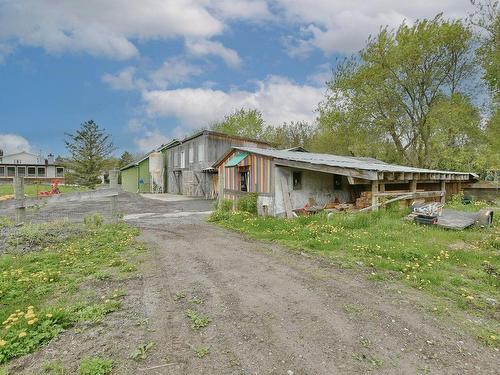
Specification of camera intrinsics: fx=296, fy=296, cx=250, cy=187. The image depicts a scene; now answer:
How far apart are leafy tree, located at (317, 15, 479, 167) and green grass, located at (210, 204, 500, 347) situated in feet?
47.6

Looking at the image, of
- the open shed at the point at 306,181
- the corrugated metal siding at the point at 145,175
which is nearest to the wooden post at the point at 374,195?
the open shed at the point at 306,181

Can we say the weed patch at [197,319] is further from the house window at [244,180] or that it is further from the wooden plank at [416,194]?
the house window at [244,180]

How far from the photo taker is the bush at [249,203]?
40.4 ft

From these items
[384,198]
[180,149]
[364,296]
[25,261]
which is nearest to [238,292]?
[364,296]

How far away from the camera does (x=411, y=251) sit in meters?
6.10

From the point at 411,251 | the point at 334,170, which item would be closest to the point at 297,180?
the point at 334,170

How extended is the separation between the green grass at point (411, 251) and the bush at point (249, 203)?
5.60 ft

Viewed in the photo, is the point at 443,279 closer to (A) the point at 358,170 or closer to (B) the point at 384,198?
(A) the point at 358,170

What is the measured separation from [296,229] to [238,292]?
4.53 meters

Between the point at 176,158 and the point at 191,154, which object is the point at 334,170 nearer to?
the point at 191,154

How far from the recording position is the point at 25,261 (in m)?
5.79

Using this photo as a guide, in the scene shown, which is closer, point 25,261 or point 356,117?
point 25,261

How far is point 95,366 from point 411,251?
5.84 metres

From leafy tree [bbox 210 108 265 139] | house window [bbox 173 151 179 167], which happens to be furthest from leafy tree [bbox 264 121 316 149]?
house window [bbox 173 151 179 167]
